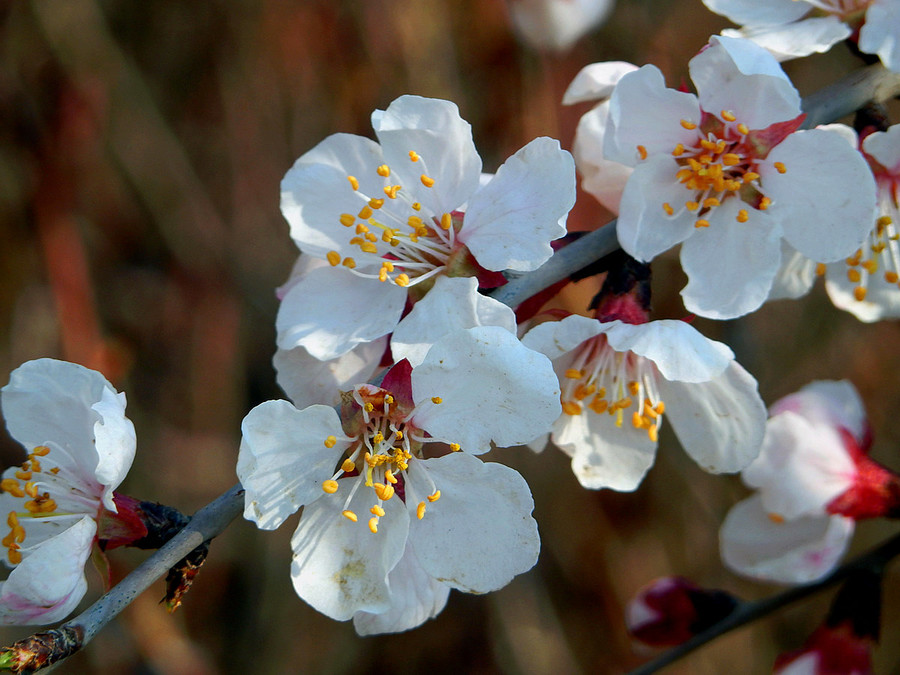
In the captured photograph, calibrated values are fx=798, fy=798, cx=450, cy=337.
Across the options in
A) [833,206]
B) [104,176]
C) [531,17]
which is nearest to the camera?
[833,206]

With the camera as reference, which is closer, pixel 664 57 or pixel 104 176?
pixel 664 57

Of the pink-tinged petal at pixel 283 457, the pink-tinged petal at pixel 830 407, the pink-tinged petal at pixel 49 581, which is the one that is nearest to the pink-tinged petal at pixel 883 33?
the pink-tinged petal at pixel 830 407

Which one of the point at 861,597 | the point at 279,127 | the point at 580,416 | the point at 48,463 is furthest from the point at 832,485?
the point at 279,127

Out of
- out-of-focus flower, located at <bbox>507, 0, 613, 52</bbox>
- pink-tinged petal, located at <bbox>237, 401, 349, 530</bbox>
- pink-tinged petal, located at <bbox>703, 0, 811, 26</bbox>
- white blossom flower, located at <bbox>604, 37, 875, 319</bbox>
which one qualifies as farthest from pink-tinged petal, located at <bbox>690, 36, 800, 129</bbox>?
out-of-focus flower, located at <bbox>507, 0, 613, 52</bbox>

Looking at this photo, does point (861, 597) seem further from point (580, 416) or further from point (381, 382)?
point (381, 382)

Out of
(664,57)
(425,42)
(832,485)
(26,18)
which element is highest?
(26,18)

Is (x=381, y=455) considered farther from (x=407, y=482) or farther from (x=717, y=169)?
(x=717, y=169)

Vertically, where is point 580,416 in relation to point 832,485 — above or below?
above

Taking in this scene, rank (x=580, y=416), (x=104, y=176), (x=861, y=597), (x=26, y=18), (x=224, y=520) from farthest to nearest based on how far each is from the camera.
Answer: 1. (x=104, y=176)
2. (x=26, y=18)
3. (x=861, y=597)
4. (x=580, y=416)
5. (x=224, y=520)

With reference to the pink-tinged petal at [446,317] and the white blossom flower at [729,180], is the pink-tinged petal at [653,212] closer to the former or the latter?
the white blossom flower at [729,180]
